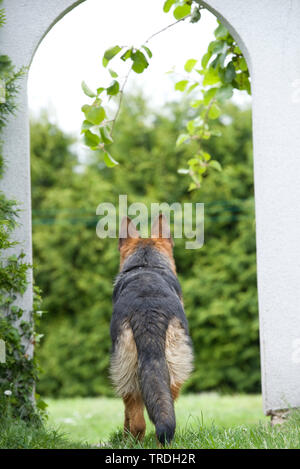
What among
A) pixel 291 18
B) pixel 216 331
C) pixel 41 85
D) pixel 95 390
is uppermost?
pixel 41 85

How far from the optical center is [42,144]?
11320 mm

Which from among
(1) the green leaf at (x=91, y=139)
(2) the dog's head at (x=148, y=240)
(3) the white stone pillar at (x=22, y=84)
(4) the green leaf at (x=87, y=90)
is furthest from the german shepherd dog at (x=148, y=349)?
(4) the green leaf at (x=87, y=90)

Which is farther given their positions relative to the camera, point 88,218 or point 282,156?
point 88,218

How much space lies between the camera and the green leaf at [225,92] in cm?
489

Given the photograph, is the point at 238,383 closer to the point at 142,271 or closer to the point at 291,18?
the point at 142,271

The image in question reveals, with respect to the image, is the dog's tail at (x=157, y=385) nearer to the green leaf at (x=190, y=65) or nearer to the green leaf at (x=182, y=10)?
the green leaf at (x=182, y=10)

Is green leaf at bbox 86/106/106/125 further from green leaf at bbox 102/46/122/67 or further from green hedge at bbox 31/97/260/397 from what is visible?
green hedge at bbox 31/97/260/397

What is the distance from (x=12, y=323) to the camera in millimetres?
3955

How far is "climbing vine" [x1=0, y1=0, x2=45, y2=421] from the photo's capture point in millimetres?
3814

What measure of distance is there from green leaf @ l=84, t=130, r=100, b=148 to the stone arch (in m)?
0.45

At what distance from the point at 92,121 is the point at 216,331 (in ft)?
Answer: 21.3

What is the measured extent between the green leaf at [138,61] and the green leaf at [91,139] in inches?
26.3
